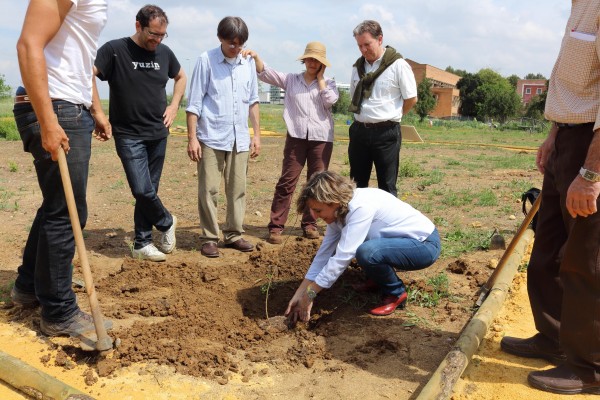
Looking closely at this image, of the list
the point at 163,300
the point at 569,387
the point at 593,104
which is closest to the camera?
the point at 593,104

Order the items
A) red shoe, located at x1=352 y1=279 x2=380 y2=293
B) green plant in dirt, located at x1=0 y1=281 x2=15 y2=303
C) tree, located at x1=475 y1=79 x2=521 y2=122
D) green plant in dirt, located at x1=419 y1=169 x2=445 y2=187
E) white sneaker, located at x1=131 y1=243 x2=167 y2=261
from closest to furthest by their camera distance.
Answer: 1. green plant in dirt, located at x1=0 y1=281 x2=15 y2=303
2. red shoe, located at x1=352 y1=279 x2=380 y2=293
3. white sneaker, located at x1=131 y1=243 x2=167 y2=261
4. green plant in dirt, located at x1=419 y1=169 x2=445 y2=187
5. tree, located at x1=475 y1=79 x2=521 y2=122

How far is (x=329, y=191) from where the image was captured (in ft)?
11.4

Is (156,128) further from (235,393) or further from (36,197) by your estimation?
(36,197)

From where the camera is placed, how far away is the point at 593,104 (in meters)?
2.69

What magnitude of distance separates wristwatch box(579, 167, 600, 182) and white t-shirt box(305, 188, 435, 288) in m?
1.39

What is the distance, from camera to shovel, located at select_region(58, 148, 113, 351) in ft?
9.67

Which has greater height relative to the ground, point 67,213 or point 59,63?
point 59,63

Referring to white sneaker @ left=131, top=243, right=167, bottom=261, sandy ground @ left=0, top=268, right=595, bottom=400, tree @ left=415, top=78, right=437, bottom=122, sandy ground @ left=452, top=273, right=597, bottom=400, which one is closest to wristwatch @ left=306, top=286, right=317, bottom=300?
sandy ground @ left=0, top=268, right=595, bottom=400

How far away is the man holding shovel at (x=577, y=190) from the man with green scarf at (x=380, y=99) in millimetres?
2234

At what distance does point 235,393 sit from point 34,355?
1.24 meters

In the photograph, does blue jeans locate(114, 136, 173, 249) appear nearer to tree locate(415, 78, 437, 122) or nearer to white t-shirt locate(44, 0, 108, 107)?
white t-shirt locate(44, 0, 108, 107)

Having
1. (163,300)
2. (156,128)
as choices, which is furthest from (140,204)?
(163,300)

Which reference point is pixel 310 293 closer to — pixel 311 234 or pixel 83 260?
pixel 83 260

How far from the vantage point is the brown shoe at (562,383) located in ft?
9.48
